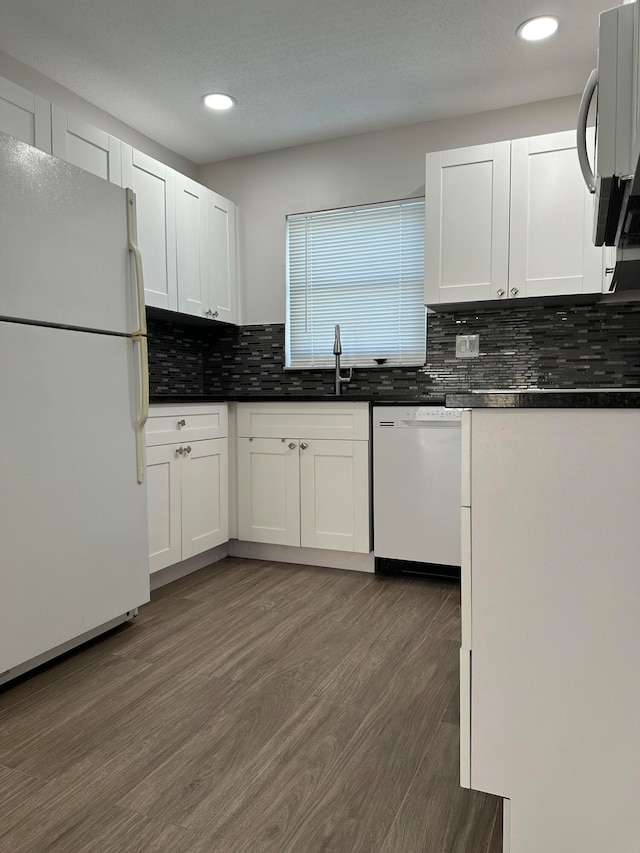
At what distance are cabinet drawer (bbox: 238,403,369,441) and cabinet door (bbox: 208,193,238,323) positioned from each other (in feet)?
2.37

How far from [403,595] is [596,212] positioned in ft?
6.59

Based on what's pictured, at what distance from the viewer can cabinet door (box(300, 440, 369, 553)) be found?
3131mm

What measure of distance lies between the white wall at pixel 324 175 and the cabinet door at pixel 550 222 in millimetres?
390

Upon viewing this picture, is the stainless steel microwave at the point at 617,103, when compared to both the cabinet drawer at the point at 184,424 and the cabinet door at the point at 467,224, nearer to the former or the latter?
the cabinet door at the point at 467,224

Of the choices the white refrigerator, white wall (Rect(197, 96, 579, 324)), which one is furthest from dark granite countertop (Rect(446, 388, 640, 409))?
white wall (Rect(197, 96, 579, 324))

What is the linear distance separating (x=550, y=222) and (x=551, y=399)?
215cm

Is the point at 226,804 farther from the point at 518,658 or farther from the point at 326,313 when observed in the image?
the point at 326,313

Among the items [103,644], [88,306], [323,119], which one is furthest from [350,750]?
[323,119]

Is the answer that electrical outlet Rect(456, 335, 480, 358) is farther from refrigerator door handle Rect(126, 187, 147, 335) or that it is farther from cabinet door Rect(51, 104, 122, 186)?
cabinet door Rect(51, 104, 122, 186)

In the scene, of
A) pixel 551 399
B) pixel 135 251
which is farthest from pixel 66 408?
pixel 551 399

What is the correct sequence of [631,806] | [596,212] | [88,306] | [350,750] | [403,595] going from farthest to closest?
[403,595]
[88,306]
[350,750]
[596,212]
[631,806]

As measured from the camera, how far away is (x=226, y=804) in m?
1.36

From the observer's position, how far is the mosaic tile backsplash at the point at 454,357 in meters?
3.06

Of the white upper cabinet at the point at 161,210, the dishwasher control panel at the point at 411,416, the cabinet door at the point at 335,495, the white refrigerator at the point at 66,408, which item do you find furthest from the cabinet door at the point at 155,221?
the dishwasher control panel at the point at 411,416
